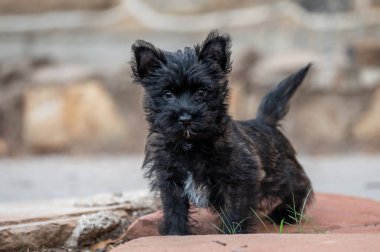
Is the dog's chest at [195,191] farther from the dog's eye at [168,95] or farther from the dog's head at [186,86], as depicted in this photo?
the dog's eye at [168,95]

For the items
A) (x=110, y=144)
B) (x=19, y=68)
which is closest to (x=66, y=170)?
(x=110, y=144)

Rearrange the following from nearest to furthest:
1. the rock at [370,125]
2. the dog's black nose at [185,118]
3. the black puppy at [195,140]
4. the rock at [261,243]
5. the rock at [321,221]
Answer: the rock at [261,243]
the dog's black nose at [185,118]
the black puppy at [195,140]
the rock at [321,221]
the rock at [370,125]

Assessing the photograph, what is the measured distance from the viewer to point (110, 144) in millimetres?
14125

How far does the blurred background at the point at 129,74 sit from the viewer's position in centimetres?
1302

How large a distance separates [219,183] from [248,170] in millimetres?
213

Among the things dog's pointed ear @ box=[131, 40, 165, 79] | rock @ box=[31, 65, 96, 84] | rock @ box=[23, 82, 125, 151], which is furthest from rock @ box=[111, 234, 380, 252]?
rock @ box=[31, 65, 96, 84]

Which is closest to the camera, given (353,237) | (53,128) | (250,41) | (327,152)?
(353,237)

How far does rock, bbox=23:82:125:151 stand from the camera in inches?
551

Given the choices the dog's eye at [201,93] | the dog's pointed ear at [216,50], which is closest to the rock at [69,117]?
the dog's pointed ear at [216,50]

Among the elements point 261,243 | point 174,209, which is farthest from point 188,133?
point 261,243

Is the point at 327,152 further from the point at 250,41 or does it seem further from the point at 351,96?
the point at 250,41

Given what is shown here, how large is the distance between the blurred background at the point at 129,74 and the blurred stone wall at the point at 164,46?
2cm

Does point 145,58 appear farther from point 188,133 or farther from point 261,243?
point 261,243

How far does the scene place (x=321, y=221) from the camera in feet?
17.0
